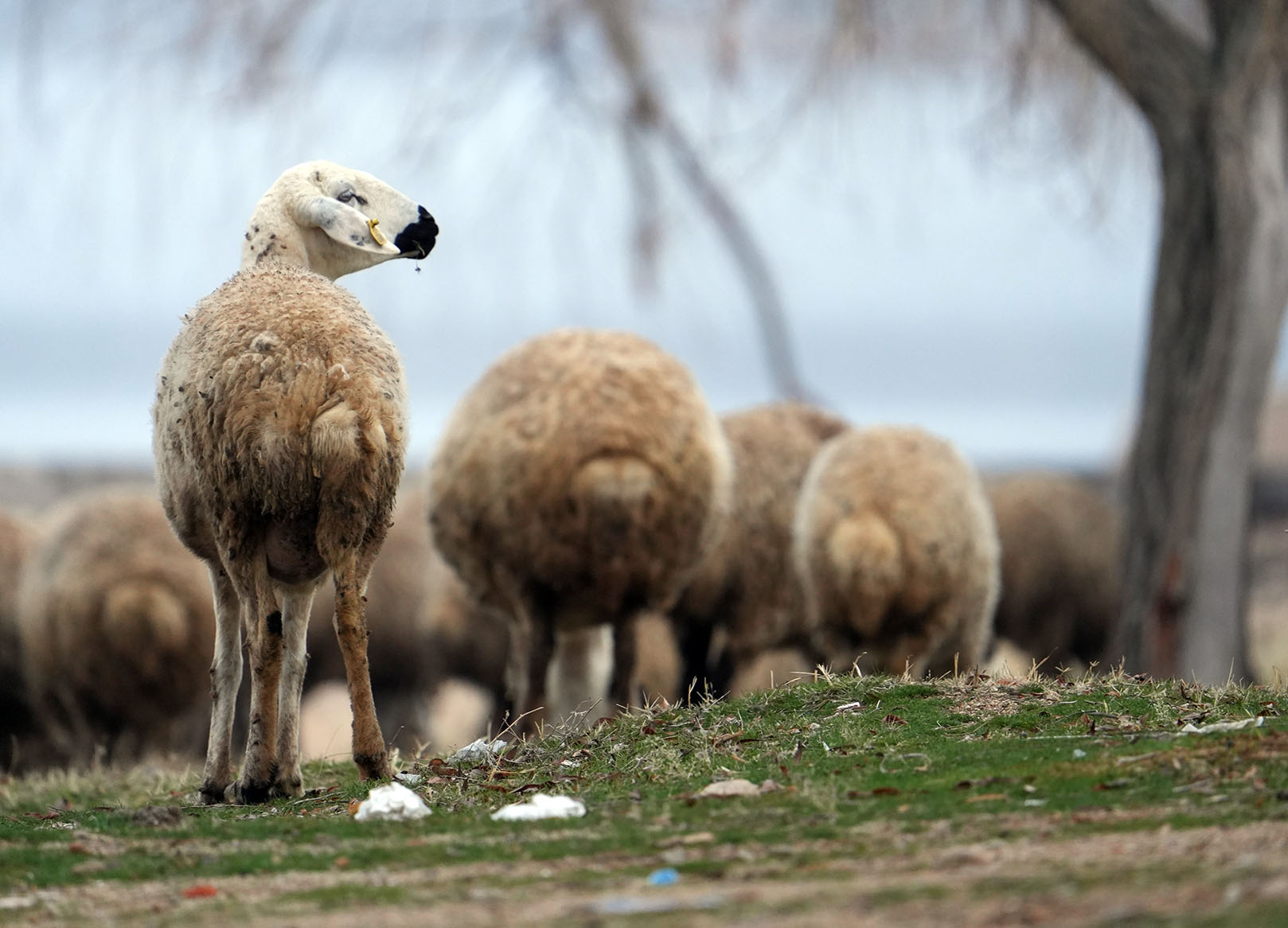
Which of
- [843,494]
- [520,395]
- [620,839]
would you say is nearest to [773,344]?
[843,494]

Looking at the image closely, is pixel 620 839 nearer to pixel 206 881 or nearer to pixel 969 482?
pixel 206 881

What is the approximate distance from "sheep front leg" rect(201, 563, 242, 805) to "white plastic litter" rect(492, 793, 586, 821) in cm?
135

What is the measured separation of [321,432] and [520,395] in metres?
3.67

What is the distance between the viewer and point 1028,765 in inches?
189

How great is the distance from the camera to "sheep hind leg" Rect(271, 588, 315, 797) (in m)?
5.66

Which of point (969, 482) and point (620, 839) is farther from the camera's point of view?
point (969, 482)

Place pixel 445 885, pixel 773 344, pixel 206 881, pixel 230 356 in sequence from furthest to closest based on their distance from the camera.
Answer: pixel 773 344, pixel 230 356, pixel 206 881, pixel 445 885

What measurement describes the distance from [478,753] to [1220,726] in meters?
2.58

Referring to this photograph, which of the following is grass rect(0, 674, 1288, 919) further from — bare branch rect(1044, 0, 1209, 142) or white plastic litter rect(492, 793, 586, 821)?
bare branch rect(1044, 0, 1209, 142)

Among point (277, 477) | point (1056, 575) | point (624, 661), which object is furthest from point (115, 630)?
point (1056, 575)

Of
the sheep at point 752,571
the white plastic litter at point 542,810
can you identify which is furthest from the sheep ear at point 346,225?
the sheep at point 752,571

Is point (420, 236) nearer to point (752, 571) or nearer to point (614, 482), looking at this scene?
point (614, 482)

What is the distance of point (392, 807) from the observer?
15.9ft

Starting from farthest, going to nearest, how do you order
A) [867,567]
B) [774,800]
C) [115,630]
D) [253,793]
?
[115,630]
[867,567]
[253,793]
[774,800]
